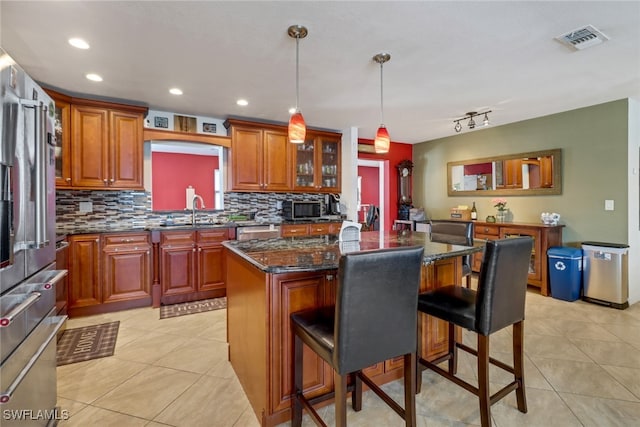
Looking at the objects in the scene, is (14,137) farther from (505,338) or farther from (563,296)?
(563,296)

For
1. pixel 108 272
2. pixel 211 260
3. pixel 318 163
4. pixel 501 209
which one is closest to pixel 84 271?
pixel 108 272

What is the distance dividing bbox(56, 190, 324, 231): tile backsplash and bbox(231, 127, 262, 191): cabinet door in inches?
14.4

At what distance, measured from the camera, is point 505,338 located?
2.76 metres

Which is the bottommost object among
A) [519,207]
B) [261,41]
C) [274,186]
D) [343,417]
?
[343,417]

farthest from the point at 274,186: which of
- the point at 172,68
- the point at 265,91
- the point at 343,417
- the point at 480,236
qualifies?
the point at 343,417

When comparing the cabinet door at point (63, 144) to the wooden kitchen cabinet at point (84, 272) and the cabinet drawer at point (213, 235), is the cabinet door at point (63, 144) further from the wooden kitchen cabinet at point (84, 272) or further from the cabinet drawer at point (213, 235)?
the cabinet drawer at point (213, 235)

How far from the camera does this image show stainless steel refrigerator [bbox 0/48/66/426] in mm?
1193

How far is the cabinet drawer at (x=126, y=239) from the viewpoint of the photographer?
3338 mm

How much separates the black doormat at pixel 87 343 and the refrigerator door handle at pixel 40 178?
1.42 metres

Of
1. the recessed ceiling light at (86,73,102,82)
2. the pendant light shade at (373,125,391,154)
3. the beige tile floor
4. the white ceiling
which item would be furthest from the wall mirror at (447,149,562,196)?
the recessed ceiling light at (86,73,102,82)

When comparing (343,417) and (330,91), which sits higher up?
(330,91)

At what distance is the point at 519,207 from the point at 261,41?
14.0 feet

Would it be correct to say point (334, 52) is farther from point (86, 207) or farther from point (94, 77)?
point (86, 207)

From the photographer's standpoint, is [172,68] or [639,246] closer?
[172,68]
